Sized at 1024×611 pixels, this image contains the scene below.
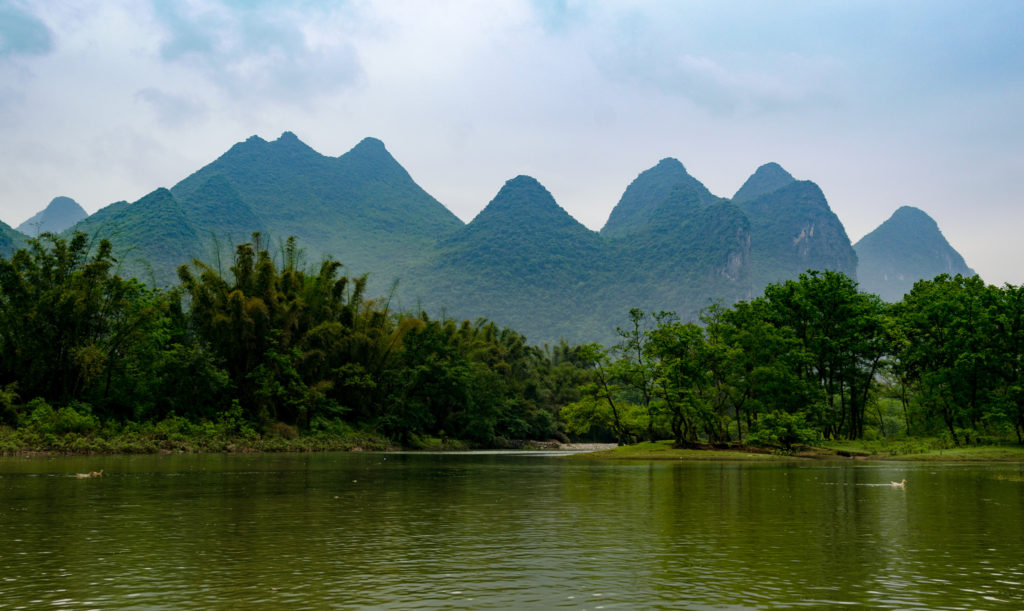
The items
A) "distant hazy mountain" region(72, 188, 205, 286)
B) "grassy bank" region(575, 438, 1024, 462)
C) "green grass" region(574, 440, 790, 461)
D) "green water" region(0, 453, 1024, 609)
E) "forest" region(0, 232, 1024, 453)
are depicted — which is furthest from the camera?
"distant hazy mountain" region(72, 188, 205, 286)

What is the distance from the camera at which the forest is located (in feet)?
202

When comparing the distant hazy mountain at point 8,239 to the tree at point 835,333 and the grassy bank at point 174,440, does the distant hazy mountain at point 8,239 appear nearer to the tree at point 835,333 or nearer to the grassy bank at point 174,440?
the grassy bank at point 174,440

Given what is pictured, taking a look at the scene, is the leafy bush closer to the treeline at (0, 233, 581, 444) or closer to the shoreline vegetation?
the shoreline vegetation

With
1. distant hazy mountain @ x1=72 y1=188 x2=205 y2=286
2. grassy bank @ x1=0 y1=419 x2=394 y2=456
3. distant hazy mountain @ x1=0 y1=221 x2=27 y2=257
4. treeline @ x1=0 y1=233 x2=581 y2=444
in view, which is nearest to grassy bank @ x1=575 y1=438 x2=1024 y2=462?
grassy bank @ x1=0 y1=419 x2=394 y2=456

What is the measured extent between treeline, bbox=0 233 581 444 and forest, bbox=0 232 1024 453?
20 cm

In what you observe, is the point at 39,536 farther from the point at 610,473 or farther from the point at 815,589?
the point at 610,473

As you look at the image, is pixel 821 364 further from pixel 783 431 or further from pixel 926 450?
pixel 783 431

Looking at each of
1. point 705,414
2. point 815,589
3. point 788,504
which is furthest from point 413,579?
point 705,414

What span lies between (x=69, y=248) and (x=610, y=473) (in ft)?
168

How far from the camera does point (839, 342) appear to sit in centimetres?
6738

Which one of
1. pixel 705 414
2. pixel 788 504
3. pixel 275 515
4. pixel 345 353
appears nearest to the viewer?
pixel 275 515

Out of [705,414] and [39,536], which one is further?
[705,414]

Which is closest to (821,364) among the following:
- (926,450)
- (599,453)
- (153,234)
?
(926,450)

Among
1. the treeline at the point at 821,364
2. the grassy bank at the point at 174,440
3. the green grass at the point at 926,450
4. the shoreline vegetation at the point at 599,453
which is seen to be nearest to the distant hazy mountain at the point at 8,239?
the grassy bank at the point at 174,440
